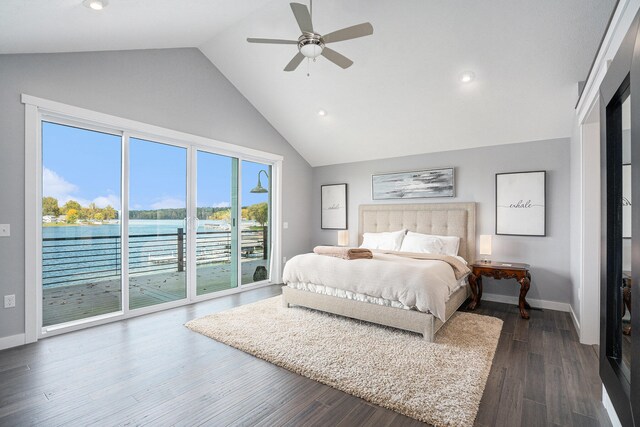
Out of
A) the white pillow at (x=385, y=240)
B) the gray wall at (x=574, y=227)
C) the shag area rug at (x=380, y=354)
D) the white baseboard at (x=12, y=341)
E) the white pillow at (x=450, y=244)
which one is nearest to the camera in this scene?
the shag area rug at (x=380, y=354)

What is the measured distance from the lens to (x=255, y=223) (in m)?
5.40

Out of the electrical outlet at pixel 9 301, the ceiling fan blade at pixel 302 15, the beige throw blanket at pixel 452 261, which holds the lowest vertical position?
the electrical outlet at pixel 9 301

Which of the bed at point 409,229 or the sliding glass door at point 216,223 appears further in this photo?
the sliding glass door at point 216,223

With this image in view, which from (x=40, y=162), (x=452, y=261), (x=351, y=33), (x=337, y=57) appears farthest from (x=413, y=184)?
(x=40, y=162)

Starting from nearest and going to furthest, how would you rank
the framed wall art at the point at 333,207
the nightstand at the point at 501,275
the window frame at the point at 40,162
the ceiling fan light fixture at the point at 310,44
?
the ceiling fan light fixture at the point at 310,44
the window frame at the point at 40,162
the nightstand at the point at 501,275
the framed wall art at the point at 333,207

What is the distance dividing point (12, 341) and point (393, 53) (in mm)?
4772

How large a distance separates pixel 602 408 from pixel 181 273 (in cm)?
437

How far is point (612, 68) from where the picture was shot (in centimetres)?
164

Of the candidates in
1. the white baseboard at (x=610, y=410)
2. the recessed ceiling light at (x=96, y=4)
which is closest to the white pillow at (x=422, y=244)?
the white baseboard at (x=610, y=410)

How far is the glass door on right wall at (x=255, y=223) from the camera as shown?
520 cm

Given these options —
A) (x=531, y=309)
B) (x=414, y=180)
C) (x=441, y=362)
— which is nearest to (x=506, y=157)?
(x=414, y=180)

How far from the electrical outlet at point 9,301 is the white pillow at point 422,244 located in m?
4.45

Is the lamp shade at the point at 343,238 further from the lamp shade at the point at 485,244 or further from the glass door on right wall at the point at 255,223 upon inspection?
the lamp shade at the point at 485,244

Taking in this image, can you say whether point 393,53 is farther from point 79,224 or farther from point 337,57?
point 79,224
